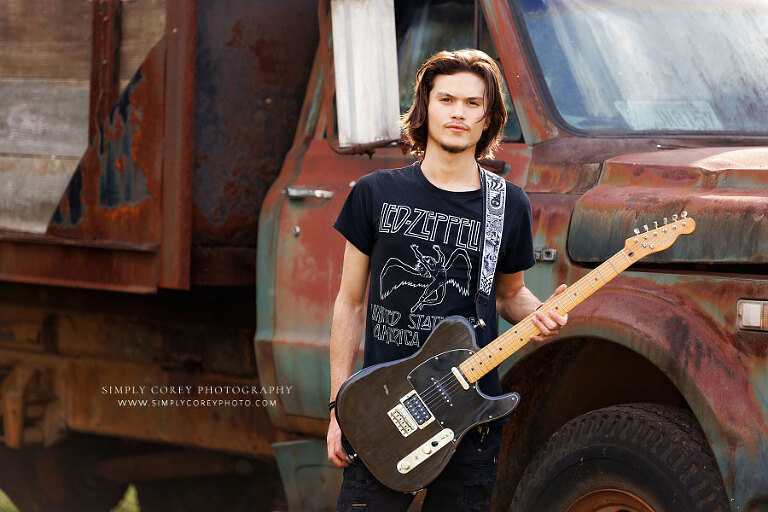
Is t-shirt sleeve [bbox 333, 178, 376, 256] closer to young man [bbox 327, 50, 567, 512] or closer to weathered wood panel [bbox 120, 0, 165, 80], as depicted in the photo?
young man [bbox 327, 50, 567, 512]

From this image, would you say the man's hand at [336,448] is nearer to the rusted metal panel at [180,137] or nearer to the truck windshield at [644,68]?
the truck windshield at [644,68]

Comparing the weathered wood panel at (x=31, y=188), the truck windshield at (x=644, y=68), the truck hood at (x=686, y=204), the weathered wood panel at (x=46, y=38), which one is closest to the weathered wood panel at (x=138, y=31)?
the weathered wood panel at (x=46, y=38)

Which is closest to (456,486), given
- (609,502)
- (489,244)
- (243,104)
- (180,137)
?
(489,244)

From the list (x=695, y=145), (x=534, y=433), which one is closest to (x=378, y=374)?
(x=534, y=433)

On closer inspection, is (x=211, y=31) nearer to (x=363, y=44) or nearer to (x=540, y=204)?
(x=363, y=44)

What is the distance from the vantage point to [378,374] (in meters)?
3.03

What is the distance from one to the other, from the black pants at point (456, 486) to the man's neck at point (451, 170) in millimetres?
519

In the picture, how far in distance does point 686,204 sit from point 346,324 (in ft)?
2.90

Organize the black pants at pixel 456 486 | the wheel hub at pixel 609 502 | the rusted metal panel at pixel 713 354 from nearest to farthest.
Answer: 1. the black pants at pixel 456 486
2. the rusted metal panel at pixel 713 354
3. the wheel hub at pixel 609 502

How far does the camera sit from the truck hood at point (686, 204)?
3254 mm

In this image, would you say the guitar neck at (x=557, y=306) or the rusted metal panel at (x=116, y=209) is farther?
the rusted metal panel at (x=116, y=209)

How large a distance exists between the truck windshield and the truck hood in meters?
0.28

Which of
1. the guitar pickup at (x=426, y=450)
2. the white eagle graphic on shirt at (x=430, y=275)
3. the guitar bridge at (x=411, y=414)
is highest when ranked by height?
the white eagle graphic on shirt at (x=430, y=275)

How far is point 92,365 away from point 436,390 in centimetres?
289
